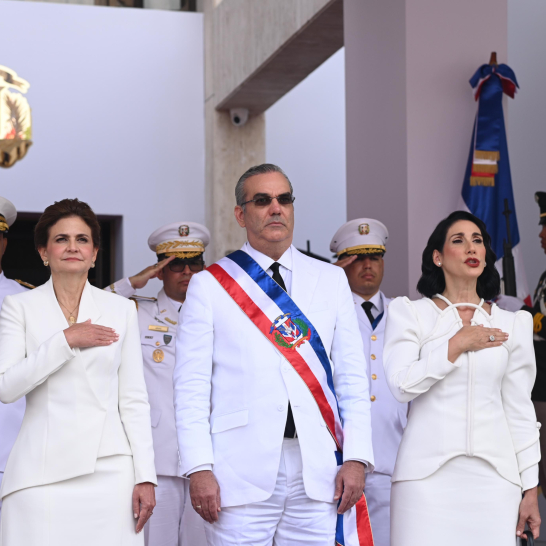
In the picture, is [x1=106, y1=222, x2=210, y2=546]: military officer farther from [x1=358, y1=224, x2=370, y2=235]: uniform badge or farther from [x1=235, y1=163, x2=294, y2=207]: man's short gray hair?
[x1=235, y1=163, x2=294, y2=207]: man's short gray hair

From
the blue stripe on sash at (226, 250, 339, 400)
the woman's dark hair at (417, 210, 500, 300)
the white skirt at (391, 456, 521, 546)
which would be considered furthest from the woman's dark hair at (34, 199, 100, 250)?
the white skirt at (391, 456, 521, 546)

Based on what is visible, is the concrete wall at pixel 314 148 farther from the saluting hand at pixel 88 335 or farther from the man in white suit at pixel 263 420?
the saluting hand at pixel 88 335

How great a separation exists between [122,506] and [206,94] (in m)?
5.41

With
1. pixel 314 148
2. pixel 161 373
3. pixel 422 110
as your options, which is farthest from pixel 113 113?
pixel 161 373

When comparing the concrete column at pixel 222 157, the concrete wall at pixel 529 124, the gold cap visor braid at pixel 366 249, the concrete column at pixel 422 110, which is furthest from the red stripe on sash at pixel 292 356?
the concrete column at pixel 222 157

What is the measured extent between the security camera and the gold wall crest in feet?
5.33

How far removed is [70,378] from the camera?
2268 millimetres

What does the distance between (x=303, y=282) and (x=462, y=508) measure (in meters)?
0.76

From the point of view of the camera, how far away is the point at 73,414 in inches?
88.7

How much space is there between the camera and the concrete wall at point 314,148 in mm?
7707

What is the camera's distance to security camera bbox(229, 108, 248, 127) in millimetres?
7062

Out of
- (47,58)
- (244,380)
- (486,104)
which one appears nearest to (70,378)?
(244,380)

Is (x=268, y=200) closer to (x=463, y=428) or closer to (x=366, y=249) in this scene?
(x=463, y=428)

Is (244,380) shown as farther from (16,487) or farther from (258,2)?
(258,2)
